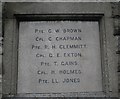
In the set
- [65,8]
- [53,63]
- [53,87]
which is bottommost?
[53,87]

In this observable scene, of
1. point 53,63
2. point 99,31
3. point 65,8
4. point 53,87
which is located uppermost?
point 65,8

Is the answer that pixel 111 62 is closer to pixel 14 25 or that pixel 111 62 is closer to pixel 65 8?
pixel 65 8

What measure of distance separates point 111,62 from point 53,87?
2.68 ft

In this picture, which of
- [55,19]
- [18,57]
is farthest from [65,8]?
[18,57]

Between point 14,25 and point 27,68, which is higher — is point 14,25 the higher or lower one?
the higher one

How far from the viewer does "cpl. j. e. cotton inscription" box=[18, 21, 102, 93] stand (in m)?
4.14

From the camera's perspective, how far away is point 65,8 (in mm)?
4340

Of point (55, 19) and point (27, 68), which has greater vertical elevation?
point (55, 19)

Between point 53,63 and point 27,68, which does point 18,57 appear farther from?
point 53,63

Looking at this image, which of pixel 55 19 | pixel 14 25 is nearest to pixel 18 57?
pixel 14 25

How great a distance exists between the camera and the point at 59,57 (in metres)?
4.22

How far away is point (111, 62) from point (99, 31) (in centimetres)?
46

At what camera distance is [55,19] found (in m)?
4.35

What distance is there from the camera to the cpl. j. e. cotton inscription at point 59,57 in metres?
4.14
